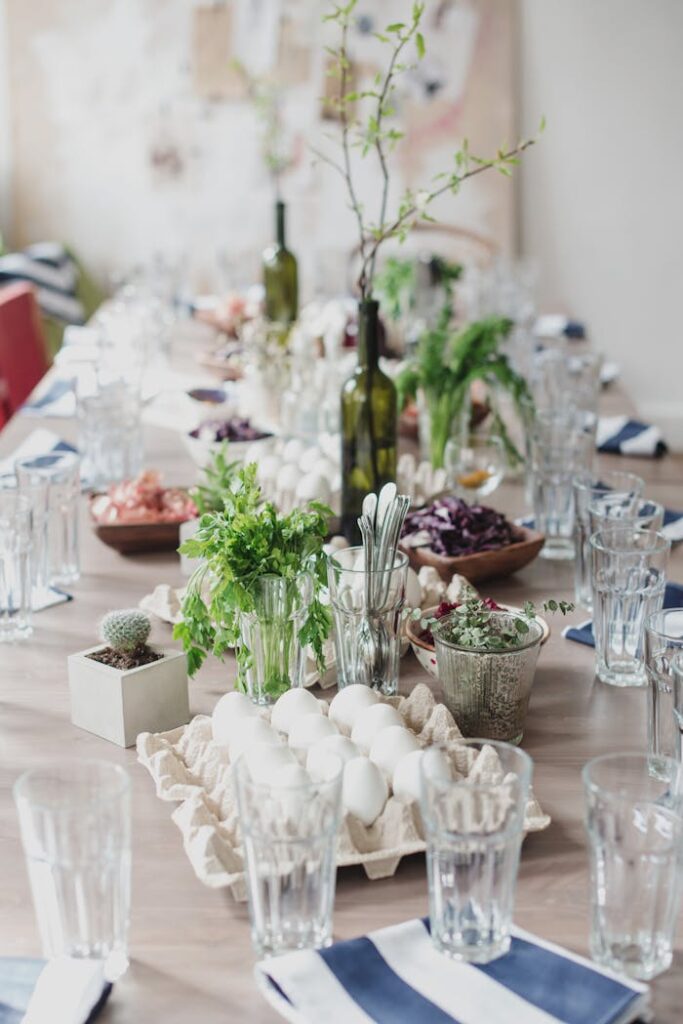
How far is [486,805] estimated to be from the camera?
3.30ft

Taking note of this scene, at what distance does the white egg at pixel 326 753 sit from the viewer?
117 cm

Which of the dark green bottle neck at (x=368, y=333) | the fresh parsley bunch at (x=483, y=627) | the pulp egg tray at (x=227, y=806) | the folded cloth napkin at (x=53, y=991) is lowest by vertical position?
the folded cloth napkin at (x=53, y=991)

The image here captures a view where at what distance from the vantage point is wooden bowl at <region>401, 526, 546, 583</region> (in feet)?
5.87

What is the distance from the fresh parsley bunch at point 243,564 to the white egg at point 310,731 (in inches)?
6.8

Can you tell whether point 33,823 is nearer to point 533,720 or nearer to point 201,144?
point 533,720

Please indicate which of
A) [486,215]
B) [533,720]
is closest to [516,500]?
[533,720]

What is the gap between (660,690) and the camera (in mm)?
1294

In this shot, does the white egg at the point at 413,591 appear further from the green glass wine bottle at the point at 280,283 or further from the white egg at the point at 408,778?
the green glass wine bottle at the point at 280,283

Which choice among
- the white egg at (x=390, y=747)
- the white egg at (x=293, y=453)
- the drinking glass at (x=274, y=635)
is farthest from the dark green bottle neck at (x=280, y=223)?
the white egg at (x=390, y=747)

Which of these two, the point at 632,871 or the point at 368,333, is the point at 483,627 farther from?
the point at 368,333

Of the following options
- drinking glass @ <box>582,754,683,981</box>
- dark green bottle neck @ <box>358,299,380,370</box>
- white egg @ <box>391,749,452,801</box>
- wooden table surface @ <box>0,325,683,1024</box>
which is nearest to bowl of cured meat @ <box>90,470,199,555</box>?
wooden table surface @ <box>0,325,683,1024</box>

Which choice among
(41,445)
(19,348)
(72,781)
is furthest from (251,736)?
(19,348)

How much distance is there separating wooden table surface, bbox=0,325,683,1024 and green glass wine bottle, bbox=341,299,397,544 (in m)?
0.28

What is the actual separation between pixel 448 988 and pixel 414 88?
467cm
